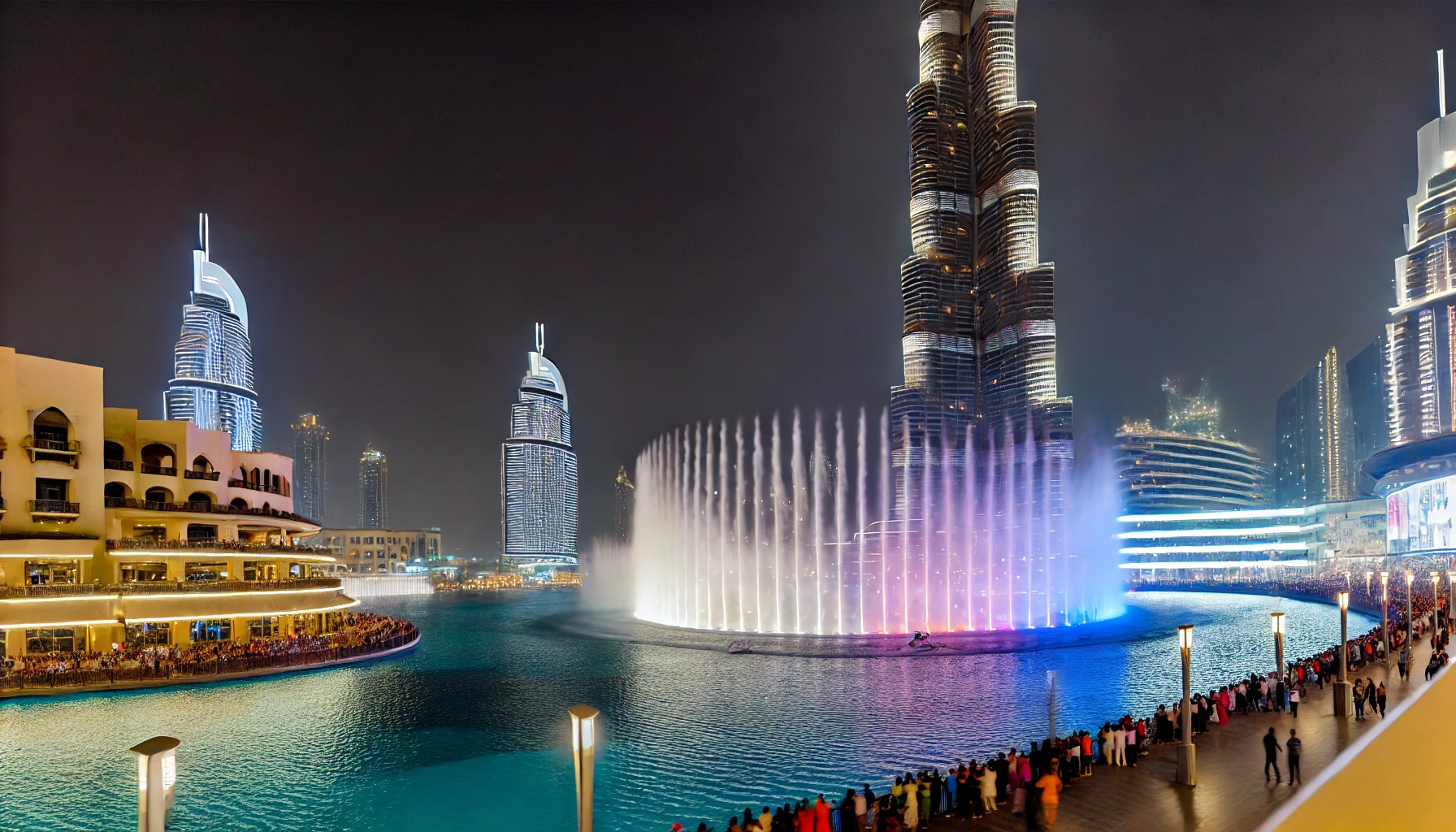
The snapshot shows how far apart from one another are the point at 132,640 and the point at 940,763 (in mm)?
46864

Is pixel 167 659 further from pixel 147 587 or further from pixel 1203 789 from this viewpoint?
pixel 1203 789

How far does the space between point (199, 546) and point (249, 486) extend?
1128cm

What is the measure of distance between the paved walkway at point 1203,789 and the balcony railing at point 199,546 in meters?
50.9

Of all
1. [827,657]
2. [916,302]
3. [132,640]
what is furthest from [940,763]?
[916,302]

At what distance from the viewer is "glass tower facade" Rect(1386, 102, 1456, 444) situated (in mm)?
139375

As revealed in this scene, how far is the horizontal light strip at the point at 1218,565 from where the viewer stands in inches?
5113

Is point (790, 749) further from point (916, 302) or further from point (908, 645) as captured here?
point (916, 302)

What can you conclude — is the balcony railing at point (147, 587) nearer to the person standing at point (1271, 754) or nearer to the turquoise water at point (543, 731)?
the turquoise water at point (543, 731)

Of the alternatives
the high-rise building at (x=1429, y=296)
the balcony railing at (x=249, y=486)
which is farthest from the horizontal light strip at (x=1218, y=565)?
the balcony railing at (x=249, y=486)

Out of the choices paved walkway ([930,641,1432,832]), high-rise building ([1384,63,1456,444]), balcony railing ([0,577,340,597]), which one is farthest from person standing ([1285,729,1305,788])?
high-rise building ([1384,63,1456,444])

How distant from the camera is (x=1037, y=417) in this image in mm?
151875

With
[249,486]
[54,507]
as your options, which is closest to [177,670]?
[54,507]

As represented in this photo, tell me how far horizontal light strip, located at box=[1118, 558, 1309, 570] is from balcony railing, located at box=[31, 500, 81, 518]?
131m

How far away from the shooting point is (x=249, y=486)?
61281mm
